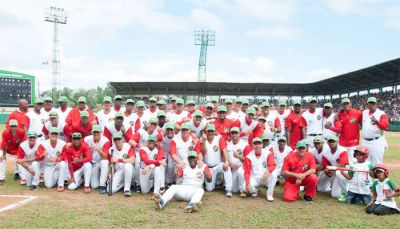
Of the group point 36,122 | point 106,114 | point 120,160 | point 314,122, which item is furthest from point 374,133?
point 36,122

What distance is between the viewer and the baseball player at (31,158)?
7.30 meters

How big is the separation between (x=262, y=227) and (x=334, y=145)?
2845 millimetres

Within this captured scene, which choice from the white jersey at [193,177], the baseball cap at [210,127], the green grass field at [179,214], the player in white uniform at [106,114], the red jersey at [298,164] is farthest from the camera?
the player in white uniform at [106,114]

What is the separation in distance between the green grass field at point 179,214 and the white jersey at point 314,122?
76.7 inches

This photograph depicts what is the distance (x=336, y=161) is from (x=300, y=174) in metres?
0.95

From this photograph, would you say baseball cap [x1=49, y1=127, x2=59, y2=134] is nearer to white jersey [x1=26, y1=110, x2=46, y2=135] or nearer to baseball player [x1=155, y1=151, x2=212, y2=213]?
white jersey [x1=26, y1=110, x2=46, y2=135]

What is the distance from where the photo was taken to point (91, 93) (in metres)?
89.4

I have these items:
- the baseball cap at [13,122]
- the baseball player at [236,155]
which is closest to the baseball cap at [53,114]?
the baseball cap at [13,122]

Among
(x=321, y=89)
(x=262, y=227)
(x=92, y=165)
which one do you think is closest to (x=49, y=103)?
(x=92, y=165)

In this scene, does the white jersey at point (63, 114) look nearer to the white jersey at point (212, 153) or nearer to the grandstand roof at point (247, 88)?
the white jersey at point (212, 153)

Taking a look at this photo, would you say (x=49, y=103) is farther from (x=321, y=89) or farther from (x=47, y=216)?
(x=321, y=89)

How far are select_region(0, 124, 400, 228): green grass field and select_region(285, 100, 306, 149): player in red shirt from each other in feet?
6.60

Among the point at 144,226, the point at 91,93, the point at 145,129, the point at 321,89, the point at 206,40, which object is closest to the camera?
the point at 144,226

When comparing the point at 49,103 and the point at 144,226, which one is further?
the point at 49,103
